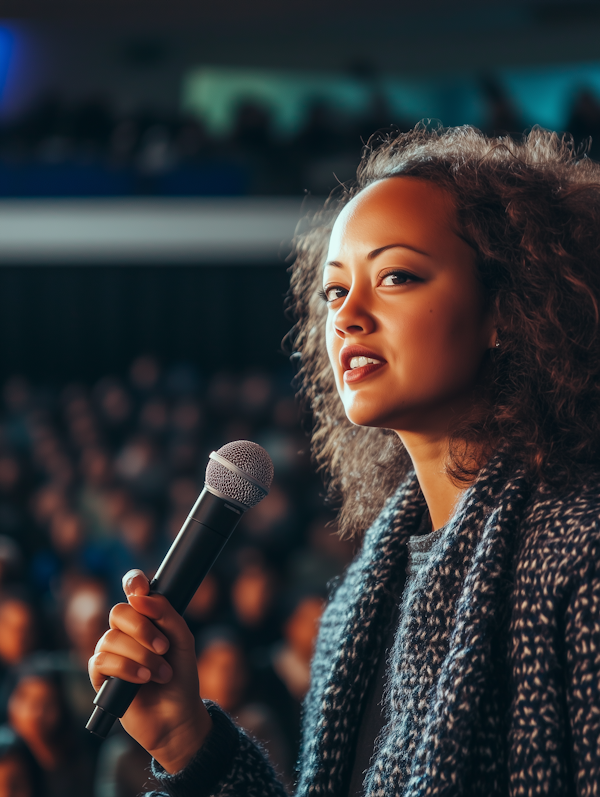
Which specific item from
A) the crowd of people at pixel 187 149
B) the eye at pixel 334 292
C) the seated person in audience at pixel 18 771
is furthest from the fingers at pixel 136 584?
the crowd of people at pixel 187 149

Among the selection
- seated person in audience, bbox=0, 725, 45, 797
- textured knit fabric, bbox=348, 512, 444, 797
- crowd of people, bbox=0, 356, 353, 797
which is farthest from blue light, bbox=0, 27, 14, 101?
textured knit fabric, bbox=348, 512, 444, 797

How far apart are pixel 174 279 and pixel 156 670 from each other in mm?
4906

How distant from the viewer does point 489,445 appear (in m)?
0.73

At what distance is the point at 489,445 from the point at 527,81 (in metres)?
6.67

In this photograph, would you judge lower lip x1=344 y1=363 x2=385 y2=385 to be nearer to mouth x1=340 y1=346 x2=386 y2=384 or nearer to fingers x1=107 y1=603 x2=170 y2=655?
mouth x1=340 y1=346 x2=386 y2=384

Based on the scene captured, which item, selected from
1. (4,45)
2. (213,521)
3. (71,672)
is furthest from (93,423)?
(4,45)

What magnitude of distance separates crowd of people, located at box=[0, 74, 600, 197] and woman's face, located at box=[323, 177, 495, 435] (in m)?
4.11

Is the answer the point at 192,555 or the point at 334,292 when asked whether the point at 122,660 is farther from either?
the point at 334,292

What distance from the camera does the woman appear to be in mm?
564

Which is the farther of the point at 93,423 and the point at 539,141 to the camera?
the point at 93,423

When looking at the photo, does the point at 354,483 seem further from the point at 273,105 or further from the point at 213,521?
the point at 273,105

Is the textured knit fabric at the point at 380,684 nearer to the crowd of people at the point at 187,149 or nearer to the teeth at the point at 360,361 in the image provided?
the teeth at the point at 360,361

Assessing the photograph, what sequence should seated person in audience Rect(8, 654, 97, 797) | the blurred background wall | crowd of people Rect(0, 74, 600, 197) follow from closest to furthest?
seated person in audience Rect(8, 654, 97, 797) → the blurred background wall → crowd of people Rect(0, 74, 600, 197)

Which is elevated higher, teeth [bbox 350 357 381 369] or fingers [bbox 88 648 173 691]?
teeth [bbox 350 357 381 369]
